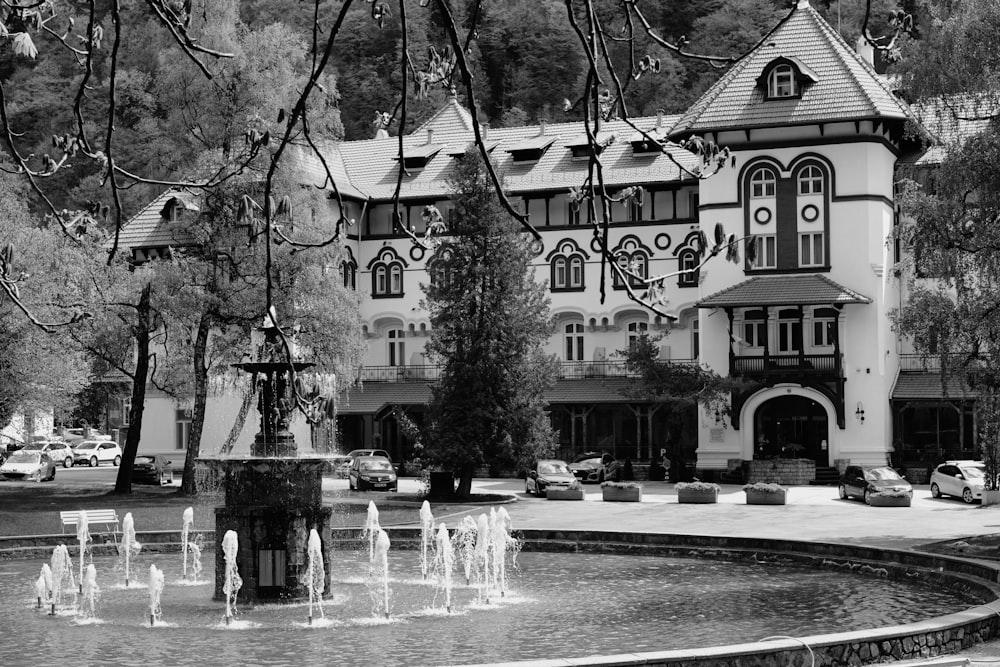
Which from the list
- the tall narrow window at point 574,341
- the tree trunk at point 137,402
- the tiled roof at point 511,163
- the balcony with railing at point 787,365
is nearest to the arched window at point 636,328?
the tall narrow window at point 574,341

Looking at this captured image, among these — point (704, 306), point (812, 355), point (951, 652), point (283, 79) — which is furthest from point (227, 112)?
point (951, 652)

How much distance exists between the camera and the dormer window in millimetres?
54125

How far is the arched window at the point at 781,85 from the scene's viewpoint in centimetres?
5447

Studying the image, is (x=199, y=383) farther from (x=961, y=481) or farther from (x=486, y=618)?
(x=486, y=618)

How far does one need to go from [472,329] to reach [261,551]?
2525 cm

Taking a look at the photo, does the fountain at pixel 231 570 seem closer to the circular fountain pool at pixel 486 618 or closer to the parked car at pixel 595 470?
the circular fountain pool at pixel 486 618

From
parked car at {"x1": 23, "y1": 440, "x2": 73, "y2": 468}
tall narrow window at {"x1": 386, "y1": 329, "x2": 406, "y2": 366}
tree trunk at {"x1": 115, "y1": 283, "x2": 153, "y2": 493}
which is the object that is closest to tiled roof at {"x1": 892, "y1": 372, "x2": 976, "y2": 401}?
tall narrow window at {"x1": 386, "y1": 329, "x2": 406, "y2": 366}

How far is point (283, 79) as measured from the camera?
44.2 meters

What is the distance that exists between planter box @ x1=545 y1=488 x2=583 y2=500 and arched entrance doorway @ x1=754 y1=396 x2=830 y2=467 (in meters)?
11.3

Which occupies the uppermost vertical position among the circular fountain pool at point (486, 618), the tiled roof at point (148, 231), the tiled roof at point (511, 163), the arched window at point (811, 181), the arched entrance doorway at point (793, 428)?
the tiled roof at point (511, 163)

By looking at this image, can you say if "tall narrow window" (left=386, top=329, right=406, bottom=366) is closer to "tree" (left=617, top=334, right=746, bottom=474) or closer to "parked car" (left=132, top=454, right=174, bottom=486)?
"parked car" (left=132, top=454, right=174, bottom=486)

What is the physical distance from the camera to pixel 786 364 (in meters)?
53.7

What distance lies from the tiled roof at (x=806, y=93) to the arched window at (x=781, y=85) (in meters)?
0.39

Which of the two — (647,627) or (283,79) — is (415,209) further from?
(647,627)
